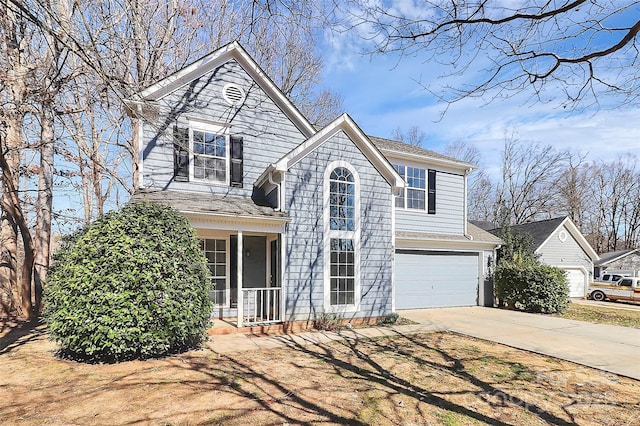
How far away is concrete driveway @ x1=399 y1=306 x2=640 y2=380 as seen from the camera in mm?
6582

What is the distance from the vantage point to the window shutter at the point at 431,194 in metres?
13.3

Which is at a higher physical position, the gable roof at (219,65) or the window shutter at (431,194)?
the gable roof at (219,65)

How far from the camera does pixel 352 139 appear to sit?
31.2 feet

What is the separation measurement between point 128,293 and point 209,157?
183 inches

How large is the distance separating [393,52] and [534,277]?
11317mm

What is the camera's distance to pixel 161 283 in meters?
5.90

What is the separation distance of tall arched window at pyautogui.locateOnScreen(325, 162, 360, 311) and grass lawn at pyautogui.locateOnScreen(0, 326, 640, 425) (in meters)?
2.46

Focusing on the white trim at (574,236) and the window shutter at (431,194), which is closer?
the window shutter at (431,194)

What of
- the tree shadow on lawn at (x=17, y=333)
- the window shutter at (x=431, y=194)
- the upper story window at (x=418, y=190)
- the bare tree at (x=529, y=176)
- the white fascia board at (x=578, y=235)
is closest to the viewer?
the tree shadow on lawn at (x=17, y=333)

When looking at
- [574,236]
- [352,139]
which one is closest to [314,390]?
[352,139]

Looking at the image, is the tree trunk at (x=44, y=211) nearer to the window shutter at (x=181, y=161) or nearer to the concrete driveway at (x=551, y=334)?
the window shutter at (x=181, y=161)

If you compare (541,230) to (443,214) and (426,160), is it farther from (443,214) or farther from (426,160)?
(426,160)

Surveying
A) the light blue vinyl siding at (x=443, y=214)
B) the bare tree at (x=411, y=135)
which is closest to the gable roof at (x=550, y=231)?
the light blue vinyl siding at (x=443, y=214)

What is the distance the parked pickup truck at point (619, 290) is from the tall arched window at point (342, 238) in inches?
694
